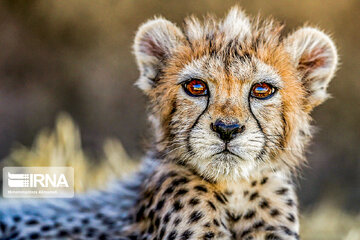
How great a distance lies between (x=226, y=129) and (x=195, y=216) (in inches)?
14.1

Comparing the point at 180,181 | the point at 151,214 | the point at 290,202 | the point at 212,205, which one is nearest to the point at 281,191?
the point at 290,202

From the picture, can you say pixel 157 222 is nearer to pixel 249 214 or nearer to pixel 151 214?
pixel 151 214

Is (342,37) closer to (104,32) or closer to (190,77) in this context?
(104,32)

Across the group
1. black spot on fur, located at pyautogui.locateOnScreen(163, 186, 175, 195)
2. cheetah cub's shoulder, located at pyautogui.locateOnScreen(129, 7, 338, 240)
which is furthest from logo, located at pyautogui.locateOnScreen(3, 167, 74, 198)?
black spot on fur, located at pyautogui.locateOnScreen(163, 186, 175, 195)

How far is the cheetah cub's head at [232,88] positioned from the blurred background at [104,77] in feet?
5.74

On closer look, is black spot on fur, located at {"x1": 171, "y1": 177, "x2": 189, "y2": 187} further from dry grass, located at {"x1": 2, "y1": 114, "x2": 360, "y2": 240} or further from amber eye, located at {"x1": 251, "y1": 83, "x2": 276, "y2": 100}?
dry grass, located at {"x1": 2, "y1": 114, "x2": 360, "y2": 240}

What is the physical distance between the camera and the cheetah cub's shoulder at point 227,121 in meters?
2.45

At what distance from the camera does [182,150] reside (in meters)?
2.55

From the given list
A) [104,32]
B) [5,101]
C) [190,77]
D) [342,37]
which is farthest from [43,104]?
[190,77]

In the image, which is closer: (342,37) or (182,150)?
(182,150)

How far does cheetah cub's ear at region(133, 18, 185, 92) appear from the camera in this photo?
2.74 metres

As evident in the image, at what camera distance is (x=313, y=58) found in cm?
275

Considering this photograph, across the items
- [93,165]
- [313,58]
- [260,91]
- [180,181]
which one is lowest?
[93,165]

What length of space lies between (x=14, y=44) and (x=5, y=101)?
492 millimetres
